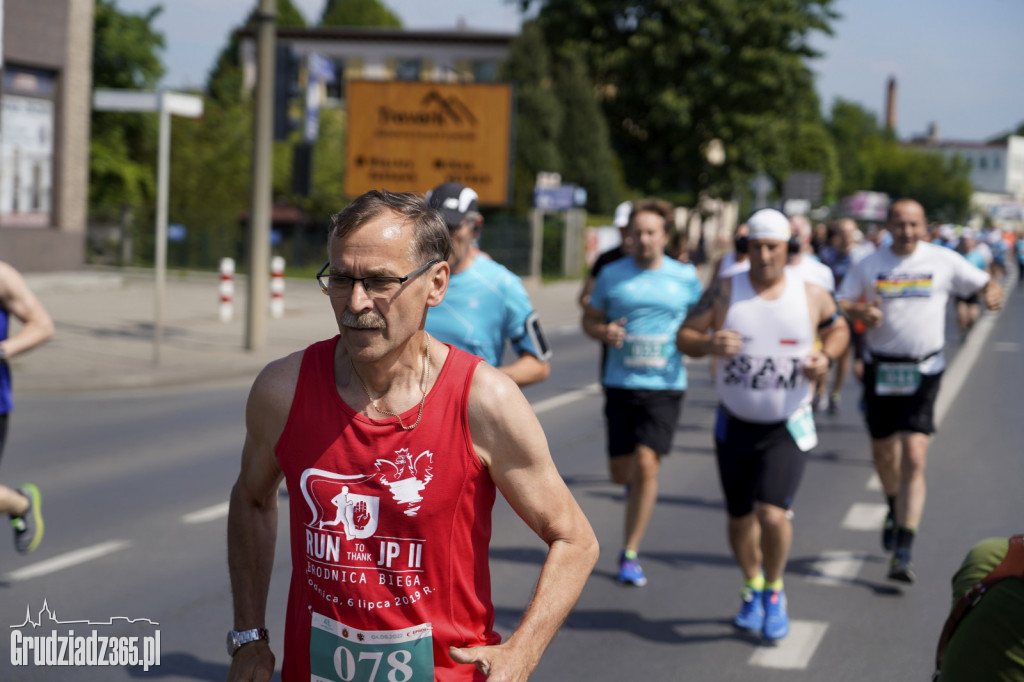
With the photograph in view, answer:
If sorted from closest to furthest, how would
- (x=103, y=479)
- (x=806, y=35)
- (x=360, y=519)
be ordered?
(x=360, y=519) < (x=103, y=479) < (x=806, y=35)

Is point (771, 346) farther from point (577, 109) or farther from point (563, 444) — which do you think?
point (577, 109)

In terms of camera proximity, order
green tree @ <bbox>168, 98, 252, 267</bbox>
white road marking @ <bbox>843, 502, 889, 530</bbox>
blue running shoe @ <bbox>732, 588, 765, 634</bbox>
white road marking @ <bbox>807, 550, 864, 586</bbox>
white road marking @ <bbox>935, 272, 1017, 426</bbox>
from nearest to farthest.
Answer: blue running shoe @ <bbox>732, 588, 765, 634</bbox>, white road marking @ <bbox>807, 550, 864, 586</bbox>, white road marking @ <bbox>843, 502, 889, 530</bbox>, white road marking @ <bbox>935, 272, 1017, 426</bbox>, green tree @ <bbox>168, 98, 252, 267</bbox>

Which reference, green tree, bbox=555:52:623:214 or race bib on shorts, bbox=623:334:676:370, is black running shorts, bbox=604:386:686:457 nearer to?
race bib on shorts, bbox=623:334:676:370

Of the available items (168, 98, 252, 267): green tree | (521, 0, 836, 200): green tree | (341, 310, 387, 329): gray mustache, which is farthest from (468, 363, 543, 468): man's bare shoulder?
(521, 0, 836, 200): green tree

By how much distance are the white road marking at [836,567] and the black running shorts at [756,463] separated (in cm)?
119

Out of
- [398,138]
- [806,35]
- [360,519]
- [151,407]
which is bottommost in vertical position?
[151,407]

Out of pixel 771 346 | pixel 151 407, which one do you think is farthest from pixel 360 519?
pixel 151 407

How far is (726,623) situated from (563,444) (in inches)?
195

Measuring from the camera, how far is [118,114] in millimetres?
41312

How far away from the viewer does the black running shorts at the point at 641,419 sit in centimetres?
703

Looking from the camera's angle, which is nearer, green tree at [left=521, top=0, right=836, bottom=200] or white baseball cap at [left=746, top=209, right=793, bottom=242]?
white baseball cap at [left=746, top=209, right=793, bottom=242]

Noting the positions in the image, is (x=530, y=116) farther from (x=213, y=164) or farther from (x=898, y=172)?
(x=898, y=172)

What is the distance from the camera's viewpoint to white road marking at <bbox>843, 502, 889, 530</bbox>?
326 inches

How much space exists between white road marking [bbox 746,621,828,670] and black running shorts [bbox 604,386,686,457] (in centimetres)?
132
